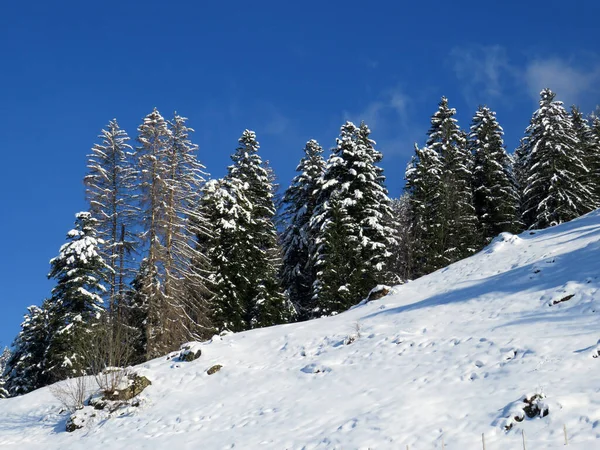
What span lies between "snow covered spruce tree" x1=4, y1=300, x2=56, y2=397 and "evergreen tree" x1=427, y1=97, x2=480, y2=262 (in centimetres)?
2434

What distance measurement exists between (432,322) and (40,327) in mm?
27180

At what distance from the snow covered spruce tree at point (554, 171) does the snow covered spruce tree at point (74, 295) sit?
25.7 metres

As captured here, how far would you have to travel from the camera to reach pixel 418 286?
21.7m

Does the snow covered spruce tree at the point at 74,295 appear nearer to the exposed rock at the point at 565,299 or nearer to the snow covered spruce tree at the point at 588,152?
the exposed rock at the point at 565,299

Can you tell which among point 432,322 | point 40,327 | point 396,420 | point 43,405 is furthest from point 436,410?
point 40,327

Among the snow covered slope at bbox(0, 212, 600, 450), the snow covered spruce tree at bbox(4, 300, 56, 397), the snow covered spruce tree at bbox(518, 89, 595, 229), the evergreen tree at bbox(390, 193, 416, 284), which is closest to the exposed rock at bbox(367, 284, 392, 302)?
the snow covered slope at bbox(0, 212, 600, 450)

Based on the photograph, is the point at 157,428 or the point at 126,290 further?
the point at 126,290

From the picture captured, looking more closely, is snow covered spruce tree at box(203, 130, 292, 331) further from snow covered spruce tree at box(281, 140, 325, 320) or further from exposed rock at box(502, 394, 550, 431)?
exposed rock at box(502, 394, 550, 431)

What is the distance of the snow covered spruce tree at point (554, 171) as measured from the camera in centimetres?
3284

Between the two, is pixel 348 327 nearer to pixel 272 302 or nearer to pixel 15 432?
pixel 15 432

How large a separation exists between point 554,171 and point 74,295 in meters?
28.5

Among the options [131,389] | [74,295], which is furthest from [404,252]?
[131,389]

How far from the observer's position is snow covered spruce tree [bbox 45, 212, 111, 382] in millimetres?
24922

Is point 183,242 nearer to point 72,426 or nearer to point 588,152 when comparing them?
point 72,426
